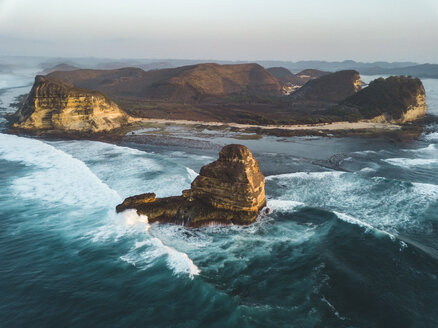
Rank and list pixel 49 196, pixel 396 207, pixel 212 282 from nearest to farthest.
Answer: pixel 212 282 → pixel 396 207 → pixel 49 196

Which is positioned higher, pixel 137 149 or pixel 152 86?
pixel 152 86

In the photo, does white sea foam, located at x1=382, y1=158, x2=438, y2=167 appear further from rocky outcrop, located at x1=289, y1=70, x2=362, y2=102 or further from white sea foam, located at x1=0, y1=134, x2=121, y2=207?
rocky outcrop, located at x1=289, y1=70, x2=362, y2=102

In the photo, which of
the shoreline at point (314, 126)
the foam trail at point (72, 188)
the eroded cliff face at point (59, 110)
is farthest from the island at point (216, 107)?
the foam trail at point (72, 188)

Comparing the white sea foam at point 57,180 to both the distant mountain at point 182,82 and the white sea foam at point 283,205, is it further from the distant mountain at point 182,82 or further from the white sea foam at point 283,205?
the distant mountain at point 182,82

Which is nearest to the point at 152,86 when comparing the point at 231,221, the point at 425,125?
the point at 425,125

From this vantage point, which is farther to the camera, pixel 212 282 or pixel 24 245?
pixel 24 245

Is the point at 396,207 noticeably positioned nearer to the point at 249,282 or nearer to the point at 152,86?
the point at 249,282
